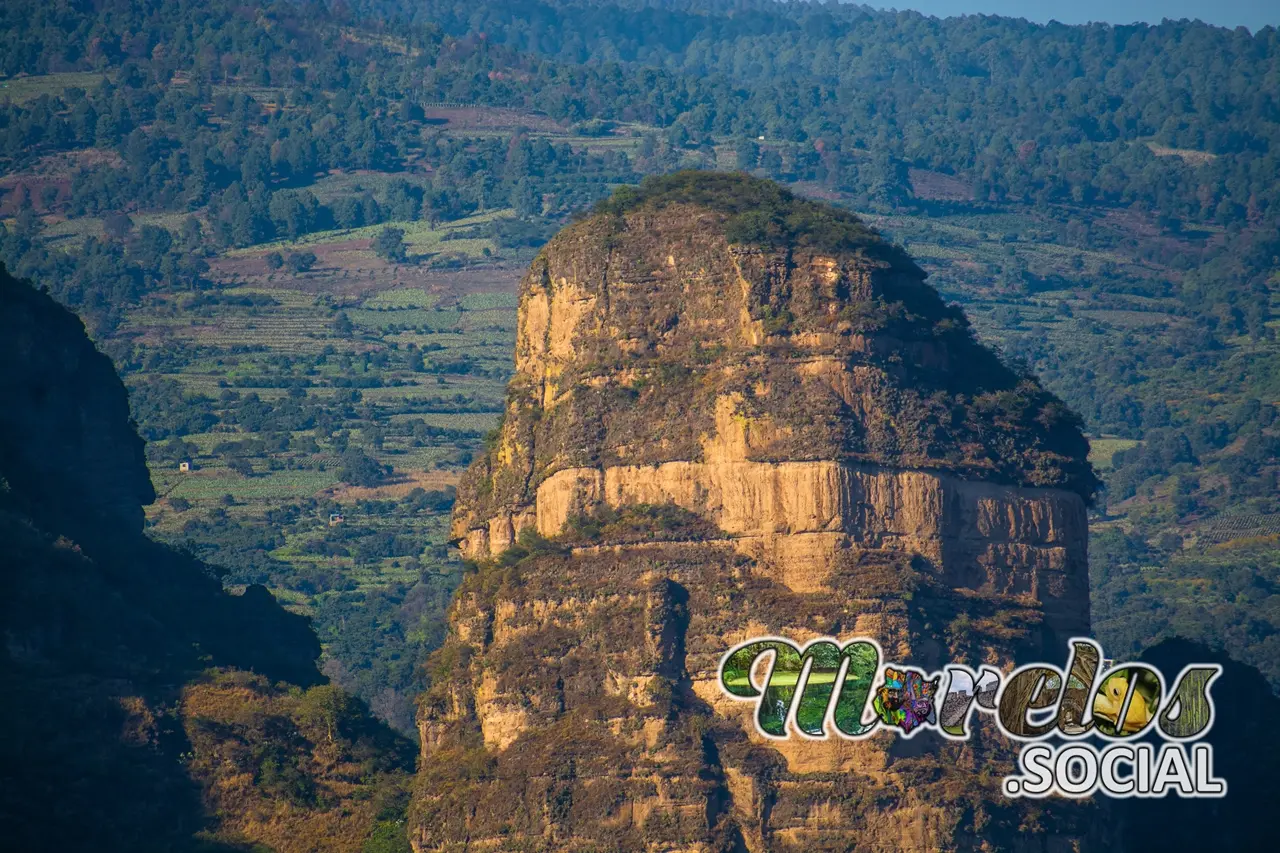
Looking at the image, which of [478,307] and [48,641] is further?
[478,307]

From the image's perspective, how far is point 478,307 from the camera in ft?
627

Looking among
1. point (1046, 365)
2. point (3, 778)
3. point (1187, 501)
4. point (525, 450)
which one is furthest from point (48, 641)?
point (1046, 365)

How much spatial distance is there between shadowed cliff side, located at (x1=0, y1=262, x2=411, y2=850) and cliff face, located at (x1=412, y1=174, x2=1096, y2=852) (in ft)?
11.9

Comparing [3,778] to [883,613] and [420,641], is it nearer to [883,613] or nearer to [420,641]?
[883,613]

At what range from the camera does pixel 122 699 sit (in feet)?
255

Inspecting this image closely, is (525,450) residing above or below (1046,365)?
above

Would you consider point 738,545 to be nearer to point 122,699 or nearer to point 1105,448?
point 122,699

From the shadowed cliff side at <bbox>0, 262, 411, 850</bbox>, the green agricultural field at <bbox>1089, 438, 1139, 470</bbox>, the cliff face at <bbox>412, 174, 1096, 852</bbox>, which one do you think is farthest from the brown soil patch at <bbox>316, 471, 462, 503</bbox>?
the cliff face at <bbox>412, 174, 1096, 852</bbox>

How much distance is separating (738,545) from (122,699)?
17122 millimetres

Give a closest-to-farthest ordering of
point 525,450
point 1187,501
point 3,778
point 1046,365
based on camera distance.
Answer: point 3,778
point 525,450
point 1187,501
point 1046,365

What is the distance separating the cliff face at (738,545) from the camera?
72.2 metres

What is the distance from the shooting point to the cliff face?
72.2 m

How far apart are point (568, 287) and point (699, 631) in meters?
12.8

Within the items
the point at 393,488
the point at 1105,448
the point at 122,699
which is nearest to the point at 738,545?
the point at 122,699
